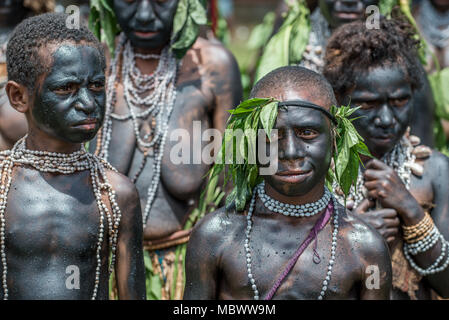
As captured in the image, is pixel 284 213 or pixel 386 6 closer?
pixel 284 213

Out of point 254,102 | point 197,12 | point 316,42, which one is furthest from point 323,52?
point 254,102

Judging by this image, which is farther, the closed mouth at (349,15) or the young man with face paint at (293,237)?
the closed mouth at (349,15)

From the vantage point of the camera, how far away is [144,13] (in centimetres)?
418

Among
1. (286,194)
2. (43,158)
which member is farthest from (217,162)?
(43,158)

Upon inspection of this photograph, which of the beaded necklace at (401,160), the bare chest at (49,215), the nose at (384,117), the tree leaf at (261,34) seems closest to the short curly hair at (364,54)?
the nose at (384,117)

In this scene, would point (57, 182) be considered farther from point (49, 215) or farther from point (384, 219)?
point (384, 219)

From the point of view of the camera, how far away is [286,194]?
3.06 metres

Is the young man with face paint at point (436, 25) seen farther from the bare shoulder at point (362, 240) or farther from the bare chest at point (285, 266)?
the bare chest at point (285, 266)

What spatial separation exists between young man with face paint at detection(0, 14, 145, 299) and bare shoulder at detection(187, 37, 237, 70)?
117 cm

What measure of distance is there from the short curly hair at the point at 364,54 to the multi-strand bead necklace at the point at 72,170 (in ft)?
4.08

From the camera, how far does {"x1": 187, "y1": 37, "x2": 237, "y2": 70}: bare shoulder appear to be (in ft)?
14.4

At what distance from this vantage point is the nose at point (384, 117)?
3.74 metres

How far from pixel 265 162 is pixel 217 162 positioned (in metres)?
0.27

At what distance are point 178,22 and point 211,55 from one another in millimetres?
268
